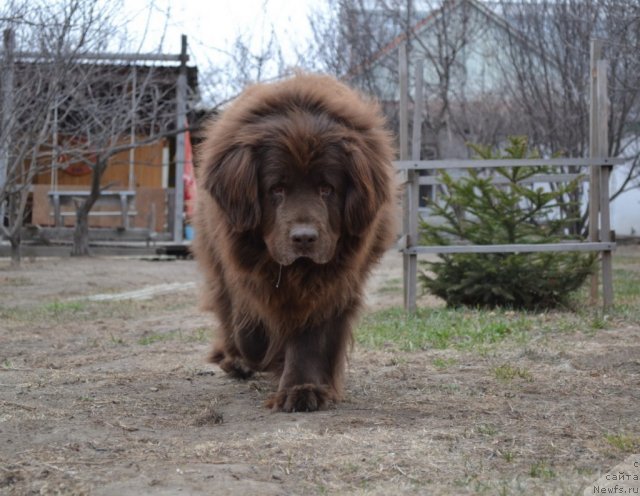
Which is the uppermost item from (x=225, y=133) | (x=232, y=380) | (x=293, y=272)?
(x=225, y=133)

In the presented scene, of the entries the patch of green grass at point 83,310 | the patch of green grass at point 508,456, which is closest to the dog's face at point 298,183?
the patch of green grass at point 508,456

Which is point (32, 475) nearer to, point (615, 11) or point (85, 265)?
point (615, 11)

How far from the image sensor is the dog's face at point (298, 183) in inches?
181

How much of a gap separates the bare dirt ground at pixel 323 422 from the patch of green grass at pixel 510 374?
0.03 meters

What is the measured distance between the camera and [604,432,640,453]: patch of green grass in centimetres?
348

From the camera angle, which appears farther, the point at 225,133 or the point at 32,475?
the point at 225,133

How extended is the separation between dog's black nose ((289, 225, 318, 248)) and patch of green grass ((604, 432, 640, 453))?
1694 millimetres

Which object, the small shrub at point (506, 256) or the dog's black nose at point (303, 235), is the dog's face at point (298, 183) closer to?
the dog's black nose at point (303, 235)

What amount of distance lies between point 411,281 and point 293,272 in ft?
15.4

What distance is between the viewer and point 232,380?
229 inches

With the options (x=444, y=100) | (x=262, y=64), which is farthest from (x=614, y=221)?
(x=262, y=64)

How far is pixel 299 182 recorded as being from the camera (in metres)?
4.66

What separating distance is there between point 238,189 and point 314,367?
1.06 m

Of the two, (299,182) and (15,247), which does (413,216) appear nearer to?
(299,182)
